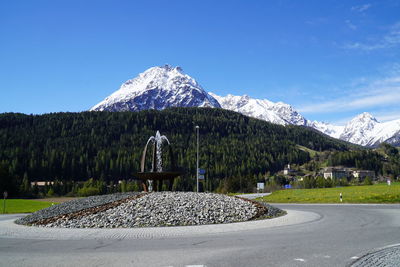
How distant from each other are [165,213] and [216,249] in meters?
8.94

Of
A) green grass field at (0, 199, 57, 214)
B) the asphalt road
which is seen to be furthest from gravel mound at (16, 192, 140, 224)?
green grass field at (0, 199, 57, 214)

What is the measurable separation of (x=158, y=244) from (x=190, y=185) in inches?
5166

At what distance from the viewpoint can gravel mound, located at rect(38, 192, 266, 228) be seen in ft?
60.6

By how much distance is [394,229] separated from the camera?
593 inches

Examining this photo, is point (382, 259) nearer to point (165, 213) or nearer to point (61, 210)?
point (165, 213)

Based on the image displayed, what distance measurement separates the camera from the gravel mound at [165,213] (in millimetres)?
18484

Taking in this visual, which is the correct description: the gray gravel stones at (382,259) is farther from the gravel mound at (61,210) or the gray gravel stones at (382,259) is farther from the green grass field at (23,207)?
the green grass field at (23,207)

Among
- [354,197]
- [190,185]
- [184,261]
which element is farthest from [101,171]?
[184,261]

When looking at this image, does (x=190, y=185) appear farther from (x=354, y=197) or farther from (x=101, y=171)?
(x=354, y=197)

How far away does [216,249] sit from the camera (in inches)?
432

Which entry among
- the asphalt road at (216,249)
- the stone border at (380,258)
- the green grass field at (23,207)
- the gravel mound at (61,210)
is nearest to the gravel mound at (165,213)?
the gravel mound at (61,210)

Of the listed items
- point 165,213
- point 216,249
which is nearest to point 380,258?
point 216,249

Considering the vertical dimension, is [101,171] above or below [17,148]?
below

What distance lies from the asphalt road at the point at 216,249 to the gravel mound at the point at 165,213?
14.7 feet
